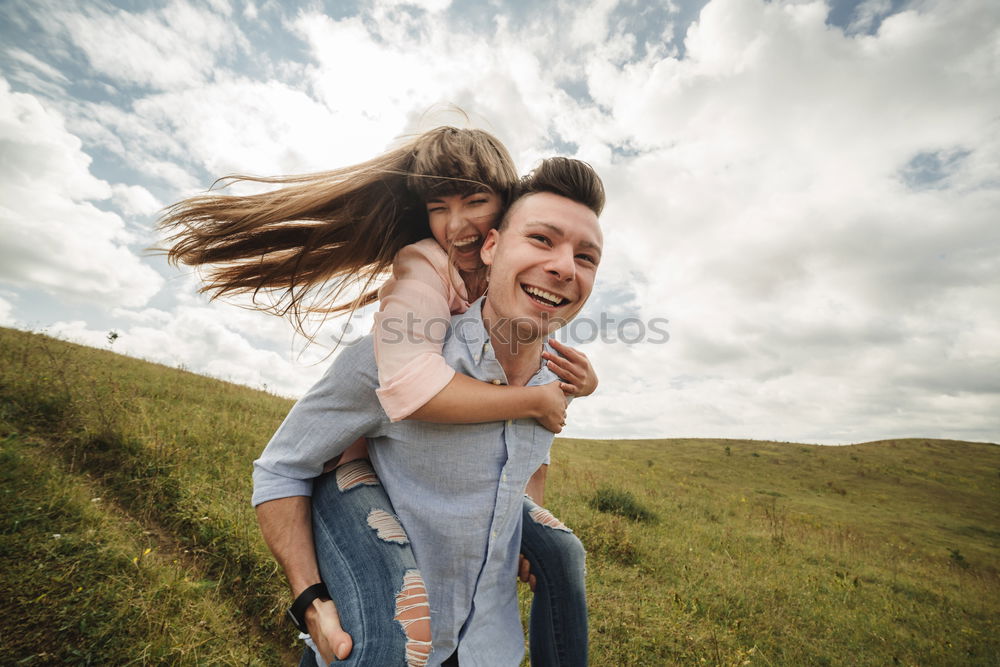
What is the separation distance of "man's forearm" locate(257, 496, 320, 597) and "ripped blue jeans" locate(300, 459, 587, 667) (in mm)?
39

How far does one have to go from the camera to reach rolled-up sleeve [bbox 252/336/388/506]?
1820mm

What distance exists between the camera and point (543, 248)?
2.09 m

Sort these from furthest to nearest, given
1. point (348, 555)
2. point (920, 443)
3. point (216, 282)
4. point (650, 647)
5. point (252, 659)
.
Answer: point (920, 443) → point (650, 647) → point (252, 659) → point (216, 282) → point (348, 555)

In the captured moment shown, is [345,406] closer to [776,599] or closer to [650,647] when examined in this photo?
[650,647]

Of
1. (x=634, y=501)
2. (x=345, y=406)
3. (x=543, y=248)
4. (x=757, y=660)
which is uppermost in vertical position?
(x=543, y=248)

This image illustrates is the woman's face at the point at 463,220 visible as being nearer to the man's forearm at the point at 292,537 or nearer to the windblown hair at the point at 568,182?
the windblown hair at the point at 568,182

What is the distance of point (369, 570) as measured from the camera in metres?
1.64

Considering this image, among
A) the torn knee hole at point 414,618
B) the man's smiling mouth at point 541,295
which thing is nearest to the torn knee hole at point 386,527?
the torn knee hole at point 414,618

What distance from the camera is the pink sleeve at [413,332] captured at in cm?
165

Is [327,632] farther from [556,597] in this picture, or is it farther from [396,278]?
[396,278]

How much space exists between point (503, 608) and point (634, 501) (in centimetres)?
762

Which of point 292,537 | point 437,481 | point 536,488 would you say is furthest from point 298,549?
point 536,488

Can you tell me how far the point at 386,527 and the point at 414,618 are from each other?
0.35 metres

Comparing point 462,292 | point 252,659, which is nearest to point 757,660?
point 252,659
